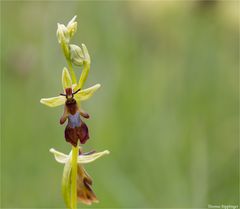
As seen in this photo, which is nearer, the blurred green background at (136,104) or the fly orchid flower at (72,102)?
the fly orchid flower at (72,102)

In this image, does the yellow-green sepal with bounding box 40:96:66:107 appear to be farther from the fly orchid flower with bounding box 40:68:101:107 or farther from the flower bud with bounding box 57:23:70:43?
the flower bud with bounding box 57:23:70:43

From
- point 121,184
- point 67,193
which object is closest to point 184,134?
point 121,184

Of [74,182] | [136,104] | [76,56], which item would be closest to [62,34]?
[76,56]

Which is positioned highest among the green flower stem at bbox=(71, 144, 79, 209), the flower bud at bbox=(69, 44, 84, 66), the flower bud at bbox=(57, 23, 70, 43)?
the flower bud at bbox=(57, 23, 70, 43)


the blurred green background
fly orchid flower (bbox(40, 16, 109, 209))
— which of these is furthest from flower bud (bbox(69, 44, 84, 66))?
the blurred green background

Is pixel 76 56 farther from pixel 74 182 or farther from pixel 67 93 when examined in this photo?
pixel 74 182

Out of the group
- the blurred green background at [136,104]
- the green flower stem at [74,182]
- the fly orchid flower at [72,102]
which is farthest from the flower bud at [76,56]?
the blurred green background at [136,104]

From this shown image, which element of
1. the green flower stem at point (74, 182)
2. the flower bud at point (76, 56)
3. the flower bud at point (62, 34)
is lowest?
the green flower stem at point (74, 182)

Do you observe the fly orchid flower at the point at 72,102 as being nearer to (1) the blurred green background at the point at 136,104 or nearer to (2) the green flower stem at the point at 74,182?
(2) the green flower stem at the point at 74,182

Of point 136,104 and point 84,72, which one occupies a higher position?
point 136,104
